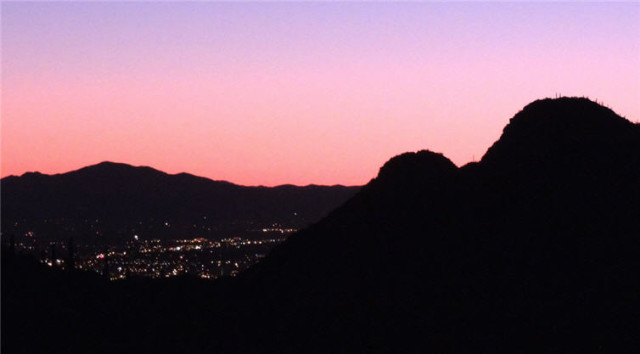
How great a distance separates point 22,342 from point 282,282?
681 inches

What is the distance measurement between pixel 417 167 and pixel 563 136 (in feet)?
36.2

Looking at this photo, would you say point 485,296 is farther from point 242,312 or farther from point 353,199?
point 353,199

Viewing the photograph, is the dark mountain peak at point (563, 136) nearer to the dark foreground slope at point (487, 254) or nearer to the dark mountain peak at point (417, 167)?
the dark foreground slope at point (487, 254)

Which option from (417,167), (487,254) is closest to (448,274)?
(487,254)

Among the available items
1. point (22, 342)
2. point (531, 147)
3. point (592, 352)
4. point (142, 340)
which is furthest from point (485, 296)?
point (22, 342)

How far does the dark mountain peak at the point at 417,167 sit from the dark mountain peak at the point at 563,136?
→ 3.47 metres

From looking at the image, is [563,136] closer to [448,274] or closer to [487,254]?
[487,254]

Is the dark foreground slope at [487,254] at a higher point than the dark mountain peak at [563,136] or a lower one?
lower

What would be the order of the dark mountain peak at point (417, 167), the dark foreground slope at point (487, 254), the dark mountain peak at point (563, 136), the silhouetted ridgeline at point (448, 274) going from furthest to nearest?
1. the dark mountain peak at point (417, 167)
2. the dark mountain peak at point (563, 136)
3. the silhouetted ridgeline at point (448, 274)
4. the dark foreground slope at point (487, 254)

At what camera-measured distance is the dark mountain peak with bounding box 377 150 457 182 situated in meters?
65.2

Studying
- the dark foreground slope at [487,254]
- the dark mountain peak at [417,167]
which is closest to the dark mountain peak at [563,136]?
the dark foreground slope at [487,254]

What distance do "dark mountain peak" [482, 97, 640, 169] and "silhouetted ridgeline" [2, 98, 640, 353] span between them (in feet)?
0.39

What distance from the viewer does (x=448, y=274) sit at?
53.6m

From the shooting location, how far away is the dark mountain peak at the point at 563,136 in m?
59.5
